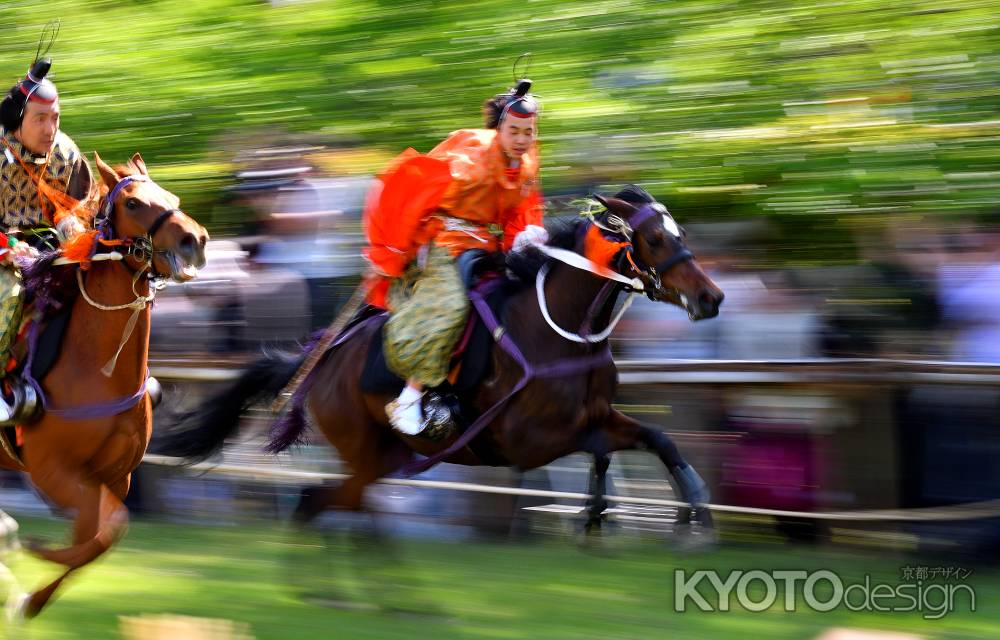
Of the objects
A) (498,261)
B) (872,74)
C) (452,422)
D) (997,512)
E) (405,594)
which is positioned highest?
(872,74)

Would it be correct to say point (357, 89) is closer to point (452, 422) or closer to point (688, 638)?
point (452, 422)

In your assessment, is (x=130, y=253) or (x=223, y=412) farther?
(x=223, y=412)

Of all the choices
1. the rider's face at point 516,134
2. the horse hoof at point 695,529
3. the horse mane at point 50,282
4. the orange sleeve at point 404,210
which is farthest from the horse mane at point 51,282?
the horse hoof at point 695,529

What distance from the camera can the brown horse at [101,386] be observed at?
537 centimetres

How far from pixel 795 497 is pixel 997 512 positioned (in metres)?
1.06

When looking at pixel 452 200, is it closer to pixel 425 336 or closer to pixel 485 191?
pixel 485 191

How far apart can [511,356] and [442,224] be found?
32.0 inches

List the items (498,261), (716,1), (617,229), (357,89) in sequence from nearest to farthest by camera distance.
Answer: (617,229) → (498,261) → (716,1) → (357,89)

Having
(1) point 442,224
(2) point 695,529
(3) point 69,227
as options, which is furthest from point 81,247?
(2) point 695,529

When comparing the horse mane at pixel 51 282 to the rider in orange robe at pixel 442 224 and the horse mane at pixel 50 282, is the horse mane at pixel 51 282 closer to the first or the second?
the horse mane at pixel 50 282

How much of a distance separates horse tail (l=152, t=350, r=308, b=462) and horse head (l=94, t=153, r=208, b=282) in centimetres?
181

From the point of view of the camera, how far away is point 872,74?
7.09 meters

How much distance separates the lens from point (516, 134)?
6105 mm

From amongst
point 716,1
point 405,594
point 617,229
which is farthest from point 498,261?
point 716,1
